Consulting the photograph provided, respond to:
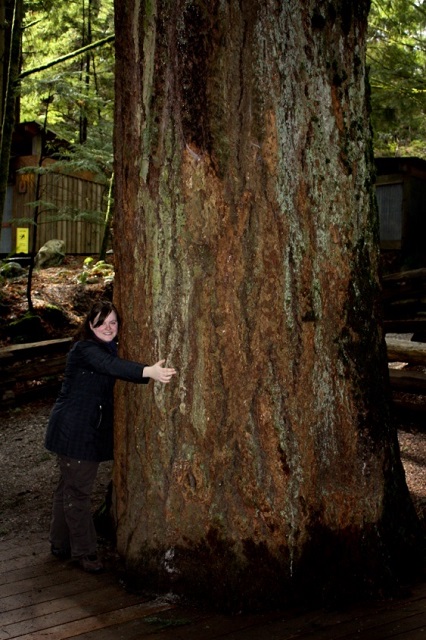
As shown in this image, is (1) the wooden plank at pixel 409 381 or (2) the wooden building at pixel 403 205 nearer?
(1) the wooden plank at pixel 409 381

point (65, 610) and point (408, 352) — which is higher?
point (408, 352)

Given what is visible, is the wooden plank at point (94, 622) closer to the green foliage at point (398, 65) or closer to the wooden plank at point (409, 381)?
the wooden plank at point (409, 381)

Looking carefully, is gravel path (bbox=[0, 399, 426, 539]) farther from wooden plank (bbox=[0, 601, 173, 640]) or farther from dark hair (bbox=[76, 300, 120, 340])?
dark hair (bbox=[76, 300, 120, 340])

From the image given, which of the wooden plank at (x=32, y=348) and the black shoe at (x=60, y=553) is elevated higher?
the wooden plank at (x=32, y=348)

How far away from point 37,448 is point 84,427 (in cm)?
346

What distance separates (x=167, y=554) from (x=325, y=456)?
41.0 inches

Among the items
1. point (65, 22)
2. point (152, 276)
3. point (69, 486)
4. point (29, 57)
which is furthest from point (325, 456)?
point (29, 57)

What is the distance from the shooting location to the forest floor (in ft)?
16.8

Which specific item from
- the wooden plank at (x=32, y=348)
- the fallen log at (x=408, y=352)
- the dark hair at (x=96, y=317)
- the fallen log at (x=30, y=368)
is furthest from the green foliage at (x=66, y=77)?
the dark hair at (x=96, y=317)

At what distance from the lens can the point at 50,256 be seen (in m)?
16.9

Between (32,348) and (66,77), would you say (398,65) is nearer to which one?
(66,77)

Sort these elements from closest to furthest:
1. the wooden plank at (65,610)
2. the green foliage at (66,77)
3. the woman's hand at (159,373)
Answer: the wooden plank at (65,610), the woman's hand at (159,373), the green foliage at (66,77)

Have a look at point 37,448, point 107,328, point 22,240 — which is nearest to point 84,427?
point 107,328

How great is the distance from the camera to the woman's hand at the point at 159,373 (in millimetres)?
3590
